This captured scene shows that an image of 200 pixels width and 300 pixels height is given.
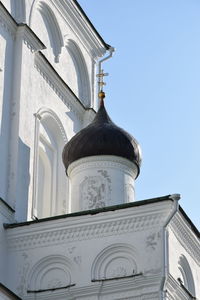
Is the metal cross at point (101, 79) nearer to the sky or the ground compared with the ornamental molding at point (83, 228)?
nearer to the sky

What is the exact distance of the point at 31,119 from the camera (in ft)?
47.7

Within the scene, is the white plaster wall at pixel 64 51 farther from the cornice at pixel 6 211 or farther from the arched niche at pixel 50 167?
the cornice at pixel 6 211

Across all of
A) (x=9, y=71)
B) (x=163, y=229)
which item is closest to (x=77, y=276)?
(x=163, y=229)

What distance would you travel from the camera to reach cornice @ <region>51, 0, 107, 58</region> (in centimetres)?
1656

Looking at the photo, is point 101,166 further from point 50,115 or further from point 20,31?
point 20,31

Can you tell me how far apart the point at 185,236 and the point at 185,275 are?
0.49 m

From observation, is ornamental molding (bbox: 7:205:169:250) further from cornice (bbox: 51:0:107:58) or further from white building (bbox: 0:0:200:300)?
cornice (bbox: 51:0:107:58)

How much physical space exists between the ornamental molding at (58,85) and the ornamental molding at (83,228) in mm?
3172

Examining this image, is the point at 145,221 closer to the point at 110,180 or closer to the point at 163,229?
the point at 163,229

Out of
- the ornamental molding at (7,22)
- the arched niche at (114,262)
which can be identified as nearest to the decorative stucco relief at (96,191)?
the arched niche at (114,262)

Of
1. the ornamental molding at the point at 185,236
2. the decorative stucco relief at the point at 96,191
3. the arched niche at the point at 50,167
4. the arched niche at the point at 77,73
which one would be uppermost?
the arched niche at the point at 77,73

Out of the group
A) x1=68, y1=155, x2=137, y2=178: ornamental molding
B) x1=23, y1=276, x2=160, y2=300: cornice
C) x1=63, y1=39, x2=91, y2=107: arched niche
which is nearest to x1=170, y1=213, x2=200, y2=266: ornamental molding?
x1=23, y1=276, x2=160, y2=300: cornice

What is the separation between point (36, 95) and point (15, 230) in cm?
264

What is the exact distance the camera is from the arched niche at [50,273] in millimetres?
12602
